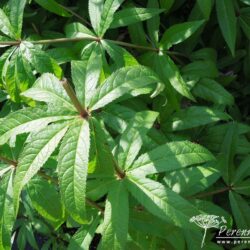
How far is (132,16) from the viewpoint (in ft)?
5.77

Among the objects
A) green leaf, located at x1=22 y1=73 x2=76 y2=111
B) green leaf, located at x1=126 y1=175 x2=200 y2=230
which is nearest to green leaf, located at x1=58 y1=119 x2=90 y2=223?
green leaf, located at x1=22 y1=73 x2=76 y2=111

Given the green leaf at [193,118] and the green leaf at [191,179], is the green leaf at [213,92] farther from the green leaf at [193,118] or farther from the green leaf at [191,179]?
the green leaf at [191,179]

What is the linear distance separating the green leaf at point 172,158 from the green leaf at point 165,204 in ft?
0.22

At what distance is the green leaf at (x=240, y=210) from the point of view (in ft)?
5.70

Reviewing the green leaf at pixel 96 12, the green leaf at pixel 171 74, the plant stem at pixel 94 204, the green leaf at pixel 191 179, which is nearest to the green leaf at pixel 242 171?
the green leaf at pixel 191 179

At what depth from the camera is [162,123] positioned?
193 centimetres

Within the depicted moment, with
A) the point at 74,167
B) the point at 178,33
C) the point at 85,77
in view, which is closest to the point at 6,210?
the point at 74,167

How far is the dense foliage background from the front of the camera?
1235mm

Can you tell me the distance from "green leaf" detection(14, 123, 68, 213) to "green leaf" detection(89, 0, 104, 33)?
66 centimetres

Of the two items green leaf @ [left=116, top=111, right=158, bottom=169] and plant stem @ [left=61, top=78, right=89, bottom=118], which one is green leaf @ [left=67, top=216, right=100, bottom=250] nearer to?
green leaf @ [left=116, top=111, right=158, bottom=169]

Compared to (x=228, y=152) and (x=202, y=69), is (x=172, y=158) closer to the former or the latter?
(x=228, y=152)

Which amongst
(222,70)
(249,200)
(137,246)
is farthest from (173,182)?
(222,70)

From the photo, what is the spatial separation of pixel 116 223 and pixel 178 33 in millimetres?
931

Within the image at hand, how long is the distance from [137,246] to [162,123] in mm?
586
